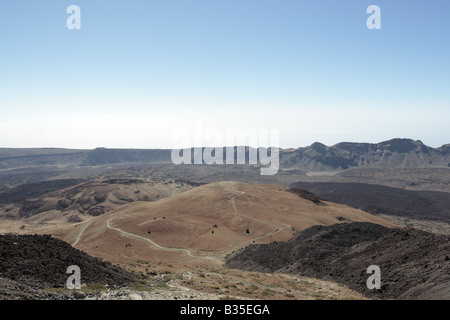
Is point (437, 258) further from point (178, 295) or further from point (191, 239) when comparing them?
point (191, 239)

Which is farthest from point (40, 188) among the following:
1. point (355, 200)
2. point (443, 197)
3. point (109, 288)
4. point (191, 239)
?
point (443, 197)

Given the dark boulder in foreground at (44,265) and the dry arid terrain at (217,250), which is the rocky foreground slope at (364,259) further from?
the dark boulder in foreground at (44,265)

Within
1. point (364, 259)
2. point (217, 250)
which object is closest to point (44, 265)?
point (364, 259)

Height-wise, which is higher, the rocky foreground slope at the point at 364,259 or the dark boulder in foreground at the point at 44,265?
the dark boulder in foreground at the point at 44,265

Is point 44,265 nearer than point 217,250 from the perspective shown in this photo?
Yes

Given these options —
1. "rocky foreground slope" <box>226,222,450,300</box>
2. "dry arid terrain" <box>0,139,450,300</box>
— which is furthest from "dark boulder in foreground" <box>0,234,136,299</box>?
"rocky foreground slope" <box>226,222,450,300</box>

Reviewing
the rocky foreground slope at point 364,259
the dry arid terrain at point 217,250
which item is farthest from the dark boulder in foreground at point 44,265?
the rocky foreground slope at point 364,259

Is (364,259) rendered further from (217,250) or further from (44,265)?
(44,265)

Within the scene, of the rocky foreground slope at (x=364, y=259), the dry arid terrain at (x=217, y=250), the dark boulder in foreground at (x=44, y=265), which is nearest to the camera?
the dark boulder in foreground at (x=44, y=265)

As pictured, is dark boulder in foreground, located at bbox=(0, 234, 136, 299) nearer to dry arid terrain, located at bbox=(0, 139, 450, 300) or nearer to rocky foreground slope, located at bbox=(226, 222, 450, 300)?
dry arid terrain, located at bbox=(0, 139, 450, 300)
